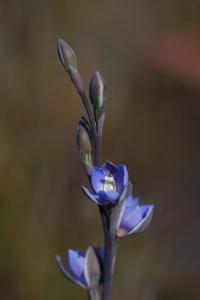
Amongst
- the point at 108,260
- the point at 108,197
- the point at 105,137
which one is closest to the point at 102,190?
the point at 108,197

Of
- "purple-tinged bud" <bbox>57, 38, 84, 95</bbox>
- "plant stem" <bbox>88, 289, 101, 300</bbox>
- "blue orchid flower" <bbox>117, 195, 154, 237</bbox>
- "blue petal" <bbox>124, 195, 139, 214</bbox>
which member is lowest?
"plant stem" <bbox>88, 289, 101, 300</bbox>

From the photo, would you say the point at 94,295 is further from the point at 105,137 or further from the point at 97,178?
the point at 105,137

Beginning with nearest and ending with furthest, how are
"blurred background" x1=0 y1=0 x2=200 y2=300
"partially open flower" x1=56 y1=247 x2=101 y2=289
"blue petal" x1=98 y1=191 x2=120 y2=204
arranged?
"blue petal" x1=98 y1=191 x2=120 y2=204
"partially open flower" x1=56 y1=247 x2=101 y2=289
"blurred background" x1=0 y1=0 x2=200 y2=300

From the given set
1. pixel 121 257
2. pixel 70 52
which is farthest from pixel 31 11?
pixel 70 52

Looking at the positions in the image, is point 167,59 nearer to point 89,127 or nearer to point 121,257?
point 121,257

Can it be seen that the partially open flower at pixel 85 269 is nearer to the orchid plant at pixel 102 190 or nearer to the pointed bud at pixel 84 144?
the orchid plant at pixel 102 190

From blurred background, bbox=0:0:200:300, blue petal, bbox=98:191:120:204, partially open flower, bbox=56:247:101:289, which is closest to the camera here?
blue petal, bbox=98:191:120:204

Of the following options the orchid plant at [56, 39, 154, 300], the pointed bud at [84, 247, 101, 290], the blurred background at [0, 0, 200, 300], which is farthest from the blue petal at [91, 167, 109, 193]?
the blurred background at [0, 0, 200, 300]

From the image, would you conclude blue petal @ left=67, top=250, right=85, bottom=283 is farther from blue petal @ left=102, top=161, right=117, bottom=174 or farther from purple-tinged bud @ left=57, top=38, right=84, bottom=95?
purple-tinged bud @ left=57, top=38, right=84, bottom=95
